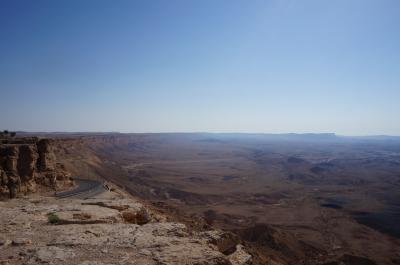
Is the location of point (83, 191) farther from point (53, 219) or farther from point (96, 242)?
point (96, 242)

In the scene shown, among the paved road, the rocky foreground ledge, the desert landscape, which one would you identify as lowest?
the desert landscape

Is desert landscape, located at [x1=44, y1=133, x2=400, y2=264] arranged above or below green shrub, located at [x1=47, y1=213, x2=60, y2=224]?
below

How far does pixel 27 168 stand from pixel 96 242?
1691cm

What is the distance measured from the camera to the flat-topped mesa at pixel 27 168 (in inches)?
959

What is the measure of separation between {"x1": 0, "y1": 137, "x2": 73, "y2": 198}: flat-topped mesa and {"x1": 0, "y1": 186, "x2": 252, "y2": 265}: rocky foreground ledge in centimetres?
905

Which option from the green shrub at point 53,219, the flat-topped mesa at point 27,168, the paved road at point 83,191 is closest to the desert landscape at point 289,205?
the paved road at point 83,191

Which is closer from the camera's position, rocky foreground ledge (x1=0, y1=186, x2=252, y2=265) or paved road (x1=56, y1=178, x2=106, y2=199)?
rocky foreground ledge (x1=0, y1=186, x2=252, y2=265)

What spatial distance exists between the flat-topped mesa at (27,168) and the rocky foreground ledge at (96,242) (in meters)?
9.05

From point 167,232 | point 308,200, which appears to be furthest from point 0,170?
point 308,200

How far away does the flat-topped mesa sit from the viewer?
2436 cm

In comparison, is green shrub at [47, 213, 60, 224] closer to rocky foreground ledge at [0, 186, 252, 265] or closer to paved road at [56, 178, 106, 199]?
rocky foreground ledge at [0, 186, 252, 265]

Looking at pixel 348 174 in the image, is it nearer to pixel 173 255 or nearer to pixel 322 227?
pixel 322 227

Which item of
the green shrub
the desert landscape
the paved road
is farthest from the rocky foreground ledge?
the desert landscape

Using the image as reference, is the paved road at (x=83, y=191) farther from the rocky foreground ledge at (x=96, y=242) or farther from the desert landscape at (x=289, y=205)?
the rocky foreground ledge at (x=96, y=242)
